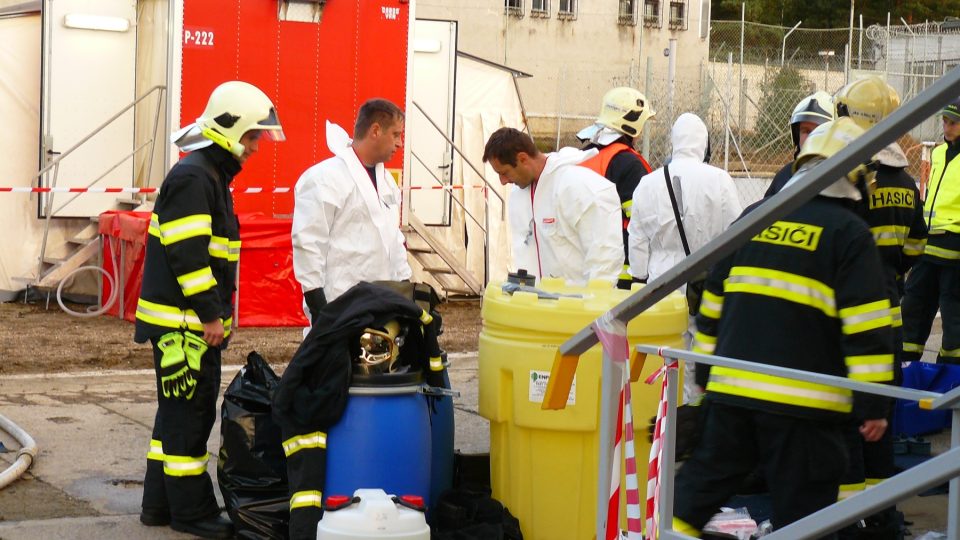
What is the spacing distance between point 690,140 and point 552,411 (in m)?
2.26

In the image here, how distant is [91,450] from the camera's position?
697 cm

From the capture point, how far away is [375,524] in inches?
182

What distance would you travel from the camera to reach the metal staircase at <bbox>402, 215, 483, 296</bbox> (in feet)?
43.6

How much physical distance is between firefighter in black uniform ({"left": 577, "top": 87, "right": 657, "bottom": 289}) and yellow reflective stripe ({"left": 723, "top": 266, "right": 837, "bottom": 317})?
337cm

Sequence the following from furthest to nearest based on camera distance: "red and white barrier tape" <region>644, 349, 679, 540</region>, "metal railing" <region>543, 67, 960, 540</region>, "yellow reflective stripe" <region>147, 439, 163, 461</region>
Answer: "yellow reflective stripe" <region>147, 439, 163, 461</region>, "red and white barrier tape" <region>644, 349, 679, 540</region>, "metal railing" <region>543, 67, 960, 540</region>

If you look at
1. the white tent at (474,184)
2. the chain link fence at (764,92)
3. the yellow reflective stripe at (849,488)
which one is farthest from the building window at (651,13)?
the yellow reflective stripe at (849,488)

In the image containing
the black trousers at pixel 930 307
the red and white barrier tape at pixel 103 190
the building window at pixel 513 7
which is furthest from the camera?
the building window at pixel 513 7

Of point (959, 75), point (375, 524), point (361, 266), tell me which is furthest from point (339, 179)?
point (959, 75)

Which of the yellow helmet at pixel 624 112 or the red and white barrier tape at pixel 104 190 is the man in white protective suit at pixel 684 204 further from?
the red and white barrier tape at pixel 104 190

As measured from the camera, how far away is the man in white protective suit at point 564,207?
6.25 m

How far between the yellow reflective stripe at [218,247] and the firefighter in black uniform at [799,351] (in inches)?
97.6

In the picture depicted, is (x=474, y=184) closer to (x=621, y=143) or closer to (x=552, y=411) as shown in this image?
(x=621, y=143)

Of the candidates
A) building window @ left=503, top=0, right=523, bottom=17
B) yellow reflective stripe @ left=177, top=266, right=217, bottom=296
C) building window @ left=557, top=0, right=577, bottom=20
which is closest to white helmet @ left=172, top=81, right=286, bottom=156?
yellow reflective stripe @ left=177, top=266, right=217, bottom=296

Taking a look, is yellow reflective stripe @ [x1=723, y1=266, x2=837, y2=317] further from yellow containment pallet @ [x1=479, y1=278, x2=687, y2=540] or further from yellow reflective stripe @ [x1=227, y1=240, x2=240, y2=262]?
yellow reflective stripe @ [x1=227, y1=240, x2=240, y2=262]
